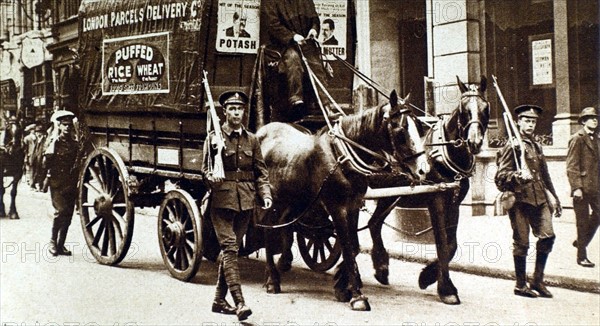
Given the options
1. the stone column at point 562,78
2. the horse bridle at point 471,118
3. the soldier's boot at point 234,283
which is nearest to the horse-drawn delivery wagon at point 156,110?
the soldier's boot at point 234,283

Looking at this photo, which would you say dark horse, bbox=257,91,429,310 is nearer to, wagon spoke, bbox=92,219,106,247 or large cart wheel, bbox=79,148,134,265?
large cart wheel, bbox=79,148,134,265

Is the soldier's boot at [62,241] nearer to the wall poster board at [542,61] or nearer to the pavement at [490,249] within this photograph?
the pavement at [490,249]

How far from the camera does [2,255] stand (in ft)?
19.3

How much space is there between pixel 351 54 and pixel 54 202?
3230mm

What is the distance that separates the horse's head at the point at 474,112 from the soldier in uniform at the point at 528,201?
278mm

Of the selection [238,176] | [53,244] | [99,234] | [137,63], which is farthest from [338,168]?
[99,234]

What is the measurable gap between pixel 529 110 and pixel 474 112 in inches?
18.5

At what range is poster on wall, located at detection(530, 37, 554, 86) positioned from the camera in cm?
488

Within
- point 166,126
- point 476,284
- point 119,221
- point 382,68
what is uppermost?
point 382,68

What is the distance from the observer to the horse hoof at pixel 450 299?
555cm

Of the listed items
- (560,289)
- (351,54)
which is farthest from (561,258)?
(351,54)

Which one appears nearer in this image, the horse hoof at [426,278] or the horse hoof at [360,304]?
the horse hoof at [360,304]

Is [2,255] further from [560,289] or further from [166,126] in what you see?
[560,289]

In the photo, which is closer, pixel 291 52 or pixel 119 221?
pixel 291 52
